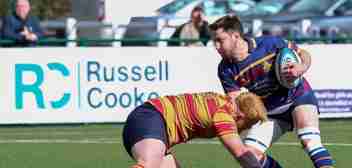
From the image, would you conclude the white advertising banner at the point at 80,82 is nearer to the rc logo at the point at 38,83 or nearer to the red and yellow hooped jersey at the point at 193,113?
the rc logo at the point at 38,83

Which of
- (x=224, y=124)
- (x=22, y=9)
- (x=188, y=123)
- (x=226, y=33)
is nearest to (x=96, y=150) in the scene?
(x=22, y=9)

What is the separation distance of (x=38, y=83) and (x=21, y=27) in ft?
3.08

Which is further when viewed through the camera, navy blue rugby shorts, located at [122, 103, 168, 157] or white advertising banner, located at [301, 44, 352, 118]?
white advertising banner, located at [301, 44, 352, 118]

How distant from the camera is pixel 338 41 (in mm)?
20094

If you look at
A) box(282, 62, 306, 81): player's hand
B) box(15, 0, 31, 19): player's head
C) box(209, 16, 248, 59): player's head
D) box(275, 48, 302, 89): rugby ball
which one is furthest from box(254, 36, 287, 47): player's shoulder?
box(15, 0, 31, 19): player's head

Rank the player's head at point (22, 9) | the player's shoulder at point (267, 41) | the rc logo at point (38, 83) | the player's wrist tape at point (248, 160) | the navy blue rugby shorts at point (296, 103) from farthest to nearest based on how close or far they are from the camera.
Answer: the player's head at point (22, 9) → the rc logo at point (38, 83) → the navy blue rugby shorts at point (296, 103) → the player's shoulder at point (267, 41) → the player's wrist tape at point (248, 160)

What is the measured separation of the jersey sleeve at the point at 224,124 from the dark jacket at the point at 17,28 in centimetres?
1003

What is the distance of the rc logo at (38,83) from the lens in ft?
→ 61.7

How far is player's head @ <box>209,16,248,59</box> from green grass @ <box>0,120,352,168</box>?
11.9 feet

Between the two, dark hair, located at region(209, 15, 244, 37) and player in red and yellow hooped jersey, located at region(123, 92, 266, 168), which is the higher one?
dark hair, located at region(209, 15, 244, 37)

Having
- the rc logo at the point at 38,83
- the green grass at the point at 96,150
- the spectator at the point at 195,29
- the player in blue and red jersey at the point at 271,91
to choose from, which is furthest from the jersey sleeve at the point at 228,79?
the spectator at the point at 195,29

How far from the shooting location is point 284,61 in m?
10.8

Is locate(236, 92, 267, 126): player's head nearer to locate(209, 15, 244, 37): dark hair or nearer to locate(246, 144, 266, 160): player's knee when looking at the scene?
locate(209, 15, 244, 37): dark hair

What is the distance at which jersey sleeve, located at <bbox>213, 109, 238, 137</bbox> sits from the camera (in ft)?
30.2
